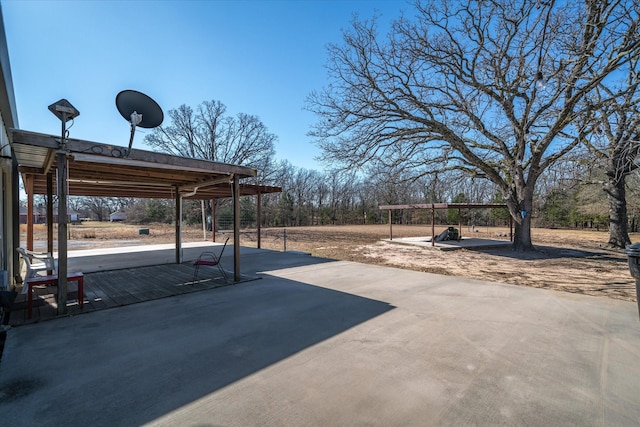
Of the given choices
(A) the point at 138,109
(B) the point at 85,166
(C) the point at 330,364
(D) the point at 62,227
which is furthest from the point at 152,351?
(B) the point at 85,166

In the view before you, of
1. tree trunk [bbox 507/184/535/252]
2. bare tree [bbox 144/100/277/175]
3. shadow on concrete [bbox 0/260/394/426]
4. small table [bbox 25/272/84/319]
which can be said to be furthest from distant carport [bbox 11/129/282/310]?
bare tree [bbox 144/100/277/175]

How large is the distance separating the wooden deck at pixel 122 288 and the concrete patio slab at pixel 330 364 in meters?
0.42

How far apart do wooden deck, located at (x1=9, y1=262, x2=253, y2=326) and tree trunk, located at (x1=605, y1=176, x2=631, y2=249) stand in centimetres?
1543

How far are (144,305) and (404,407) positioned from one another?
3.93 meters

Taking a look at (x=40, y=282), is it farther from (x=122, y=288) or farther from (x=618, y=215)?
(x=618, y=215)

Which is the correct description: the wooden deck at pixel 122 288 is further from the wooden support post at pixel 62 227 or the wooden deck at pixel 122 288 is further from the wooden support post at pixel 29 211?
the wooden support post at pixel 29 211

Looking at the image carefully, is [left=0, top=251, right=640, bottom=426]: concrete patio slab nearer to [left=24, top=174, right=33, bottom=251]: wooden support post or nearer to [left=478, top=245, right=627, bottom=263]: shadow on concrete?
[left=24, top=174, right=33, bottom=251]: wooden support post

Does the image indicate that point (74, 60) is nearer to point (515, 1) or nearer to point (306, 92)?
point (306, 92)

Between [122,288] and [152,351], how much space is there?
3097 millimetres

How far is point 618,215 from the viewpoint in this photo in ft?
41.5

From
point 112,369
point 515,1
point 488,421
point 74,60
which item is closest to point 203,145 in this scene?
point 74,60

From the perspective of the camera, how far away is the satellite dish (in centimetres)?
404

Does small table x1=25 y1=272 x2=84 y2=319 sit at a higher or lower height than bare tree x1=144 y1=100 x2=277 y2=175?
lower

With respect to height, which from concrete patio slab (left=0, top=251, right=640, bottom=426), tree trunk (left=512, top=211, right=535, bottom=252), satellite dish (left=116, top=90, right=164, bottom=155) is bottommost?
concrete patio slab (left=0, top=251, right=640, bottom=426)
